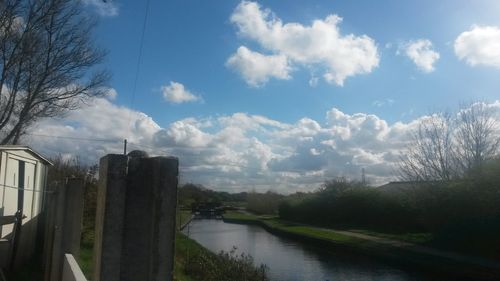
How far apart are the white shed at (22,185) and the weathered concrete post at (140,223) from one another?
6.09 metres

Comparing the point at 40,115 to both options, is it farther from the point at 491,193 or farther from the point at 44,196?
the point at 491,193

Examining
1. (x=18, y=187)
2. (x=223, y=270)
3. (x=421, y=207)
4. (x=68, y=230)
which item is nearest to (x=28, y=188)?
(x=18, y=187)

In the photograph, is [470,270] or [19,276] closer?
[19,276]

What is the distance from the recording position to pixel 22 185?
11.0 m

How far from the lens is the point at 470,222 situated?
2525 centimetres

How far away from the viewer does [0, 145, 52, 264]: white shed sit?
9742 millimetres

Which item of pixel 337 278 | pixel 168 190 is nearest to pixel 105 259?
pixel 168 190

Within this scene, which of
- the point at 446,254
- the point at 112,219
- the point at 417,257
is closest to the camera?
the point at 112,219

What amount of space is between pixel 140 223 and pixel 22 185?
29.2ft

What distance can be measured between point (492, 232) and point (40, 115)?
20.6m

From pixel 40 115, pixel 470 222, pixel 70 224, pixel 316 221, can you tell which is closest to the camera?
pixel 70 224

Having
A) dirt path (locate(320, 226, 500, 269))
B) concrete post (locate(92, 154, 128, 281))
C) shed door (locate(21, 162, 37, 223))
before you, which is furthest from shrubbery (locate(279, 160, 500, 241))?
concrete post (locate(92, 154, 128, 281))

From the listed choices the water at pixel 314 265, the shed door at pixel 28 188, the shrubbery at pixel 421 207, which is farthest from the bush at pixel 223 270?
the shrubbery at pixel 421 207

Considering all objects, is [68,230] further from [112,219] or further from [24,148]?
[112,219]
